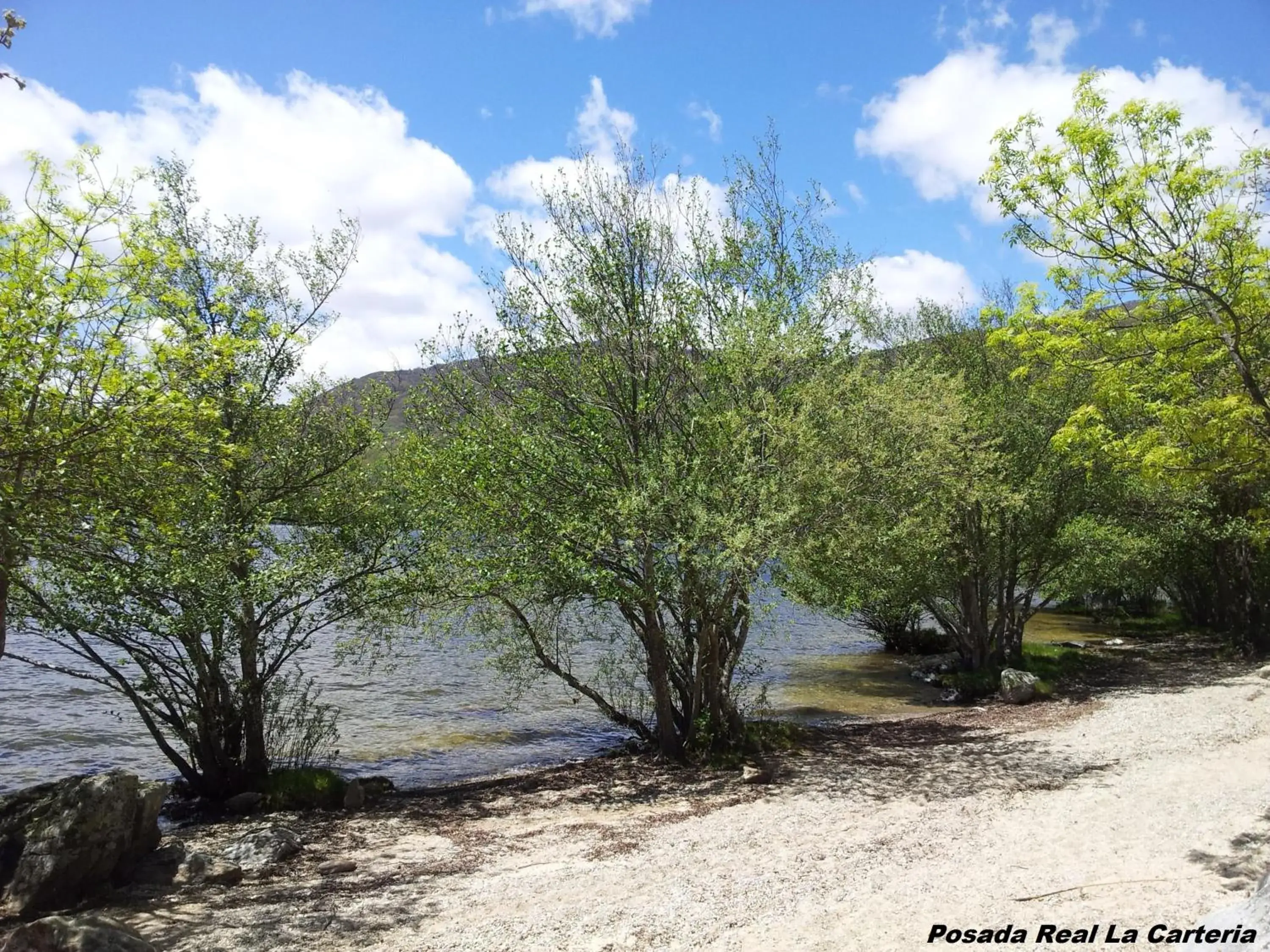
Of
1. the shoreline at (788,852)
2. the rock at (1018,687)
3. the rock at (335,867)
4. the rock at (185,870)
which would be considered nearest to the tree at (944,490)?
the rock at (1018,687)

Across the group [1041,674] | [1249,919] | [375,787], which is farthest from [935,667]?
[1249,919]

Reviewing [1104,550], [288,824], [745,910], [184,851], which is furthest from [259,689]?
[1104,550]

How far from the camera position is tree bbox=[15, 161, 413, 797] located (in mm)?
12719

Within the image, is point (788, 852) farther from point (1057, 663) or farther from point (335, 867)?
point (1057, 663)

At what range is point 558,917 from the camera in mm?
8555

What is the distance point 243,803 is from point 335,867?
4727 mm

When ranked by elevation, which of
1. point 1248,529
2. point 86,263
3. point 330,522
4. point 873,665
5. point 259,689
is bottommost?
point 873,665

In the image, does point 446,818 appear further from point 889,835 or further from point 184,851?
point 889,835

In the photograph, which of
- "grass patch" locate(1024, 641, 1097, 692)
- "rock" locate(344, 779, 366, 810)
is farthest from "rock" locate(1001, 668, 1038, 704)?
"rock" locate(344, 779, 366, 810)

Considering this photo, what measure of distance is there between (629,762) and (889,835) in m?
7.83

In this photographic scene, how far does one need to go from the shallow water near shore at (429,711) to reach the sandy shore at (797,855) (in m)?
3.60

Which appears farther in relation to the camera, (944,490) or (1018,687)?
(1018,687)

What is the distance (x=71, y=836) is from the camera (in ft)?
33.7

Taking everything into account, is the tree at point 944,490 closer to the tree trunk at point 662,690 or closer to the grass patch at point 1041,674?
the grass patch at point 1041,674
